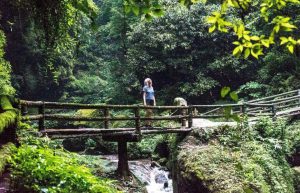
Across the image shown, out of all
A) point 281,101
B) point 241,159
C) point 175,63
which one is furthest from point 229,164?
point 175,63

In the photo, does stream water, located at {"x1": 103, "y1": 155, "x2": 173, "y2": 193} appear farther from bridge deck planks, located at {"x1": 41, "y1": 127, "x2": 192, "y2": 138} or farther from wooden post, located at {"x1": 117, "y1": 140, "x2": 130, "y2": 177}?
bridge deck planks, located at {"x1": 41, "y1": 127, "x2": 192, "y2": 138}

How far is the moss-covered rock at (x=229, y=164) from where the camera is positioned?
8.93 meters

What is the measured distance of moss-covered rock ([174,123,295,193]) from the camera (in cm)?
893

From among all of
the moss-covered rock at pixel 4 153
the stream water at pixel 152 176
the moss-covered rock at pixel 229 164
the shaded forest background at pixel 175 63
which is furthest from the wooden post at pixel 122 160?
the shaded forest background at pixel 175 63

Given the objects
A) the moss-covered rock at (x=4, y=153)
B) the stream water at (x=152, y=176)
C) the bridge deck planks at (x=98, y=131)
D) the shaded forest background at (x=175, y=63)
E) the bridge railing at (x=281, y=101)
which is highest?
the shaded forest background at (x=175, y=63)

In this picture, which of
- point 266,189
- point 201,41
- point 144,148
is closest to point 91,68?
point 201,41

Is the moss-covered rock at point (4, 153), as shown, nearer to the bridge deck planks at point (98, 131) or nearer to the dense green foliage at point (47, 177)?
the dense green foliage at point (47, 177)

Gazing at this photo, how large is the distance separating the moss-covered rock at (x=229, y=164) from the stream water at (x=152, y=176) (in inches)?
81.6

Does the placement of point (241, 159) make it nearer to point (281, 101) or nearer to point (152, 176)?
point (152, 176)

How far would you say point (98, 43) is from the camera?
35.1 meters

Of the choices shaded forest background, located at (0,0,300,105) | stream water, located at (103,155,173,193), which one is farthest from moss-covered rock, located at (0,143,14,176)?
shaded forest background, located at (0,0,300,105)

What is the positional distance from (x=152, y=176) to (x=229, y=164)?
4.62 meters

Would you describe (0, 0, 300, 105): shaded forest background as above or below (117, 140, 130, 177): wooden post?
above

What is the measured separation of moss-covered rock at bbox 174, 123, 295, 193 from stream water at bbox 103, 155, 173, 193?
6.80 feet
